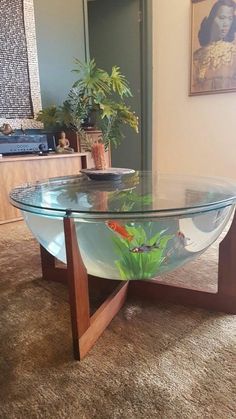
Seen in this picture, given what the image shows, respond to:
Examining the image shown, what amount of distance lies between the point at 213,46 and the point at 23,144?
2024 millimetres

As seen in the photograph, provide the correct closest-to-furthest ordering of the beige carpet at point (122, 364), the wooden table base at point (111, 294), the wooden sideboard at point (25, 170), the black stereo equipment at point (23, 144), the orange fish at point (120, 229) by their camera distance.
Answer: the beige carpet at point (122, 364), the wooden table base at point (111, 294), the orange fish at point (120, 229), the wooden sideboard at point (25, 170), the black stereo equipment at point (23, 144)

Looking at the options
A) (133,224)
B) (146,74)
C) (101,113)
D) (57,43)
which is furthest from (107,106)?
(146,74)

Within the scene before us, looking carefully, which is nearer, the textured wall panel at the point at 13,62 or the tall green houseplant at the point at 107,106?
the tall green houseplant at the point at 107,106

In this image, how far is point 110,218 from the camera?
0.85m

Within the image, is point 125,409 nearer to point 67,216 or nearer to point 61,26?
point 67,216

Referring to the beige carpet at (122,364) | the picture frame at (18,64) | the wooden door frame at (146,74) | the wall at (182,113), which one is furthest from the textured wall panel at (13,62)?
the beige carpet at (122,364)

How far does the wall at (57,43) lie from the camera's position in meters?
2.82

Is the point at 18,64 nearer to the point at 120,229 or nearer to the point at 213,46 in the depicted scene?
the point at 213,46

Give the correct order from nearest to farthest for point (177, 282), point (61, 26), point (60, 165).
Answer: point (177, 282), point (60, 165), point (61, 26)

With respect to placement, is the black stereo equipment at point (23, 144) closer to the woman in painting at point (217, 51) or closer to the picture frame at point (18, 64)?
the picture frame at point (18, 64)

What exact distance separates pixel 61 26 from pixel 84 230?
273 cm

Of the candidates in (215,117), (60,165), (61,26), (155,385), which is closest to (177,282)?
(155,385)

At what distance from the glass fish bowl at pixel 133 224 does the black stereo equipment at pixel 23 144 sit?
1.36 m

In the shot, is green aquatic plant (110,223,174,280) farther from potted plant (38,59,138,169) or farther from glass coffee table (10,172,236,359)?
potted plant (38,59,138,169)
